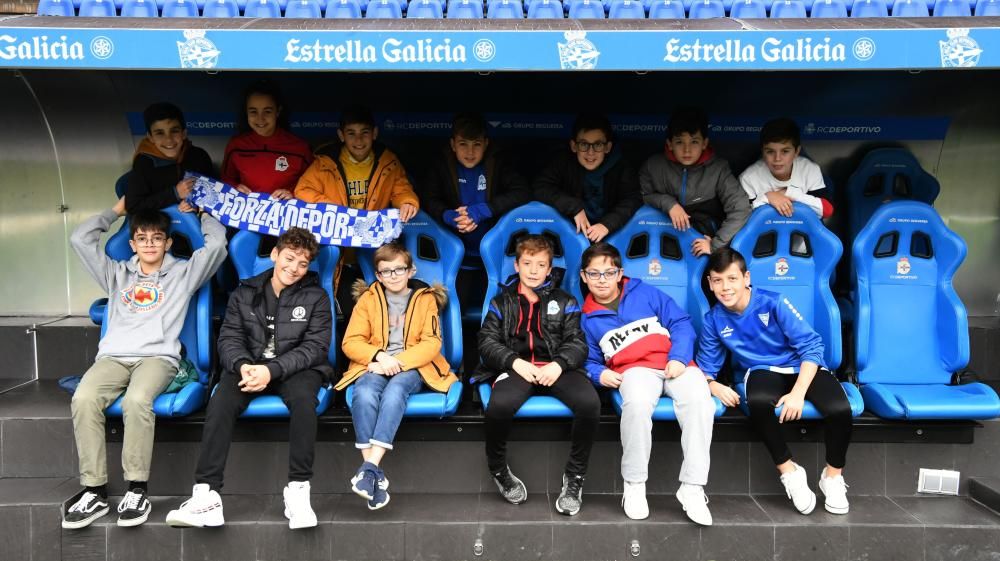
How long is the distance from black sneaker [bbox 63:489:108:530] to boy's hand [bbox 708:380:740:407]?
9.25 ft

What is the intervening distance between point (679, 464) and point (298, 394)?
185 centimetres

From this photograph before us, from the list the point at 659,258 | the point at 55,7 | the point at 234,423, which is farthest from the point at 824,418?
the point at 55,7

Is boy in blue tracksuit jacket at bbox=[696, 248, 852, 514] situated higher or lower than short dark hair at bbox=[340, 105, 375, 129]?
lower

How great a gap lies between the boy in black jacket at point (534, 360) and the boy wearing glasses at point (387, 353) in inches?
10.7

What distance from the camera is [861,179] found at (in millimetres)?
5332

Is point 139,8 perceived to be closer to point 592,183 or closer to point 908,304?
point 592,183

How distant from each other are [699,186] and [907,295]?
4.01 ft

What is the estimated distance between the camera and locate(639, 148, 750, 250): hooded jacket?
4.67 m

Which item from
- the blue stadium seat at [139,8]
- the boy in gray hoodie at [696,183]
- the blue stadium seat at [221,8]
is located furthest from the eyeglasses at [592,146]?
the blue stadium seat at [139,8]

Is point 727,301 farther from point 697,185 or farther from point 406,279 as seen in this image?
point 406,279

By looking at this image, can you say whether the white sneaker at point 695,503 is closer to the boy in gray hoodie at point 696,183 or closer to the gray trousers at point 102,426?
the boy in gray hoodie at point 696,183

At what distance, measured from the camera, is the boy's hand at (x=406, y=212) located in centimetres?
450

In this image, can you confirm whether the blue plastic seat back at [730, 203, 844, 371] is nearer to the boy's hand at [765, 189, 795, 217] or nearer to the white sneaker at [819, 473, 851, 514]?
the boy's hand at [765, 189, 795, 217]

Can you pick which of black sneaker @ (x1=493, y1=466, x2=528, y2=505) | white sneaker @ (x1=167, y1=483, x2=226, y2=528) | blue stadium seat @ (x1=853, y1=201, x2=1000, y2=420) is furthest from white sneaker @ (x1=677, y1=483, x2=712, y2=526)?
white sneaker @ (x1=167, y1=483, x2=226, y2=528)
